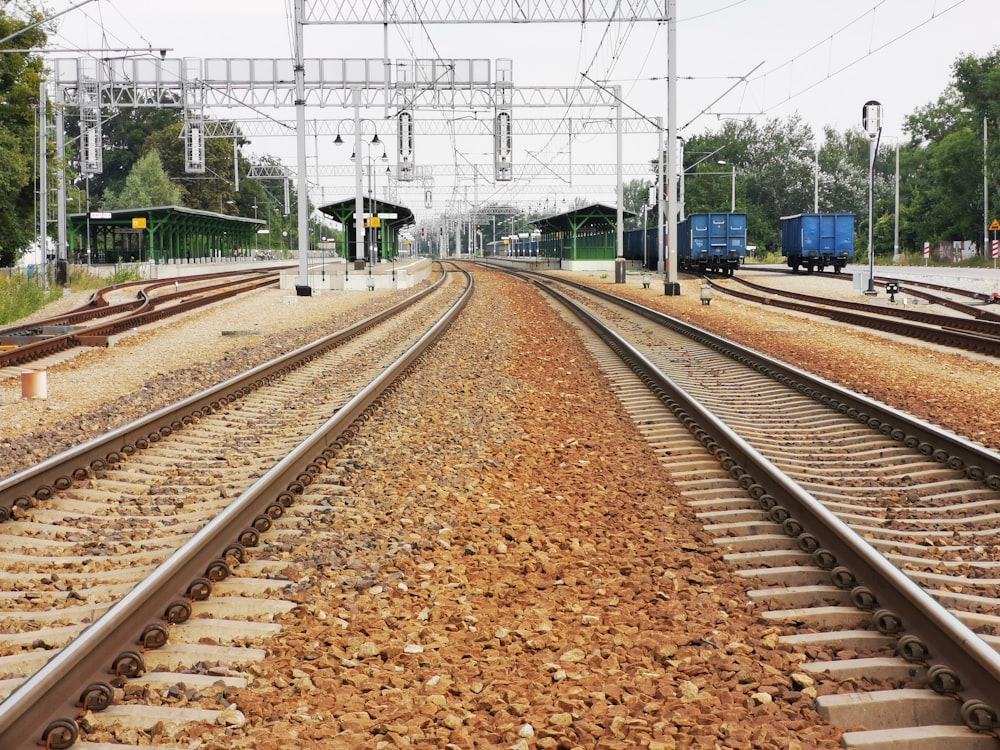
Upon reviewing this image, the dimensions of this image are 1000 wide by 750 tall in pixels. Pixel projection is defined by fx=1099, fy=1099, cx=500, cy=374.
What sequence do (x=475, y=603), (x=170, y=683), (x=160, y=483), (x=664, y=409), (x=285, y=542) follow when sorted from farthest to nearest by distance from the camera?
(x=664, y=409) → (x=160, y=483) → (x=285, y=542) → (x=475, y=603) → (x=170, y=683)

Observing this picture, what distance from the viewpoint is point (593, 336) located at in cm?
1997

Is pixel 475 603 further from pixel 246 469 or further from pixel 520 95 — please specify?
pixel 520 95

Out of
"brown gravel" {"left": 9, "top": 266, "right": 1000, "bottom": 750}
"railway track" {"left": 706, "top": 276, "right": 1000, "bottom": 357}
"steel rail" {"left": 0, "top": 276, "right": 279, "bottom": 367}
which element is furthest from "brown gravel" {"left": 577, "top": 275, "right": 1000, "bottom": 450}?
"steel rail" {"left": 0, "top": 276, "right": 279, "bottom": 367}

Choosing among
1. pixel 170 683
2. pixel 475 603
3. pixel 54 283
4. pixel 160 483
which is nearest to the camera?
pixel 170 683

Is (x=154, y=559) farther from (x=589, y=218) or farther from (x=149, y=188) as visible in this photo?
(x=149, y=188)

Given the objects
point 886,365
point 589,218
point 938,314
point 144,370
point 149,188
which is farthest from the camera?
point 149,188

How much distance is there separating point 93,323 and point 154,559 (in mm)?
21447

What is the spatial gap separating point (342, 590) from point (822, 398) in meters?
7.37

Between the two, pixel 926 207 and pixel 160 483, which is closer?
pixel 160 483

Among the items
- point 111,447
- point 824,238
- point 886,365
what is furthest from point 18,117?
point 111,447

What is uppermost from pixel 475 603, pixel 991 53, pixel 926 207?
pixel 991 53

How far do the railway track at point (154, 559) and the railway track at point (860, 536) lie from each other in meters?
2.33

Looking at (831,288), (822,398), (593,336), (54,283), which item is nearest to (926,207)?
(831,288)

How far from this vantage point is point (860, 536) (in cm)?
575
